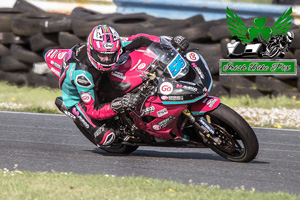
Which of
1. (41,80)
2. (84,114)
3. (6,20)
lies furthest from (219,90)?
(84,114)

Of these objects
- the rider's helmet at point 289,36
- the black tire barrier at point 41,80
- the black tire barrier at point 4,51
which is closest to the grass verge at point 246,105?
the black tire barrier at point 41,80

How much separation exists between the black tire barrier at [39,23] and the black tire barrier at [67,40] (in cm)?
18

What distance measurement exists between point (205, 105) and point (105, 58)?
1.13 m

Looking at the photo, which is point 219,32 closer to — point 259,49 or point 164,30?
point 259,49

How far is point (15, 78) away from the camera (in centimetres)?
1349

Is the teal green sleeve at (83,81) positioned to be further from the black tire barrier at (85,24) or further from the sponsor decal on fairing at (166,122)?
the black tire barrier at (85,24)

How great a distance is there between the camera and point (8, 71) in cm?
1357

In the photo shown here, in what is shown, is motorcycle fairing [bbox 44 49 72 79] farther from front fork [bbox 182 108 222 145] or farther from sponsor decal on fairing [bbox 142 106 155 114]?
front fork [bbox 182 108 222 145]

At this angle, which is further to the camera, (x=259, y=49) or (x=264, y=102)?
(x=259, y=49)

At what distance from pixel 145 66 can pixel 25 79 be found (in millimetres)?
8146

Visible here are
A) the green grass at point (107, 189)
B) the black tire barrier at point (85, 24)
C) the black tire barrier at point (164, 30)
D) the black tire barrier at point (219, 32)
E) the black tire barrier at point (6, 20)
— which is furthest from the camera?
the black tire barrier at point (6, 20)

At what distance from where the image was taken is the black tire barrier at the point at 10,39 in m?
13.4

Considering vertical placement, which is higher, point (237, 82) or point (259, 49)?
point (259, 49)

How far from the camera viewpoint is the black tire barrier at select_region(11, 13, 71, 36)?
12922 millimetres
